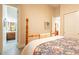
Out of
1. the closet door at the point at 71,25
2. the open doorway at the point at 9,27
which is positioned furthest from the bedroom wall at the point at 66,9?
the open doorway at the point at 9,27

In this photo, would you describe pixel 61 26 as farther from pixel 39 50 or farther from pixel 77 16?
pixel 39 50

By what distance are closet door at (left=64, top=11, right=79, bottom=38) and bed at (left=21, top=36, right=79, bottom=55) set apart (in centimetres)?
9

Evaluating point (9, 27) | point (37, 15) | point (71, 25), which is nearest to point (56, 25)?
point (71, 25)

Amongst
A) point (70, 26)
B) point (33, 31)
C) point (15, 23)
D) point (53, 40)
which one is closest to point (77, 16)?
point (70, 26)

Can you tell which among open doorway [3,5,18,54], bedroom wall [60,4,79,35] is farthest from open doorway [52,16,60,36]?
open doorway [3,5,18,54]

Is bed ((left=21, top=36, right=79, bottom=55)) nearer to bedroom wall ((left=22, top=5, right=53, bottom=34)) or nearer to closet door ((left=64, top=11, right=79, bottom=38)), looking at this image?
closet door ((left=64, top=11, right=79, bottom=38))

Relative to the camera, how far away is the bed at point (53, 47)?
5.92 feet

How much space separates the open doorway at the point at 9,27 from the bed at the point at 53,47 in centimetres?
25

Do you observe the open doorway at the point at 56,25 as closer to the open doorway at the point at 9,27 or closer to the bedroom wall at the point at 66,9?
the bedroom wall at the point at 66,9

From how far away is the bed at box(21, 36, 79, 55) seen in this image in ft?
5.92

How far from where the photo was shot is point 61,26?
1.94 m

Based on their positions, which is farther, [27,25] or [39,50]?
[27,25]

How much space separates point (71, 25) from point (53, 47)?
44 centimetres
